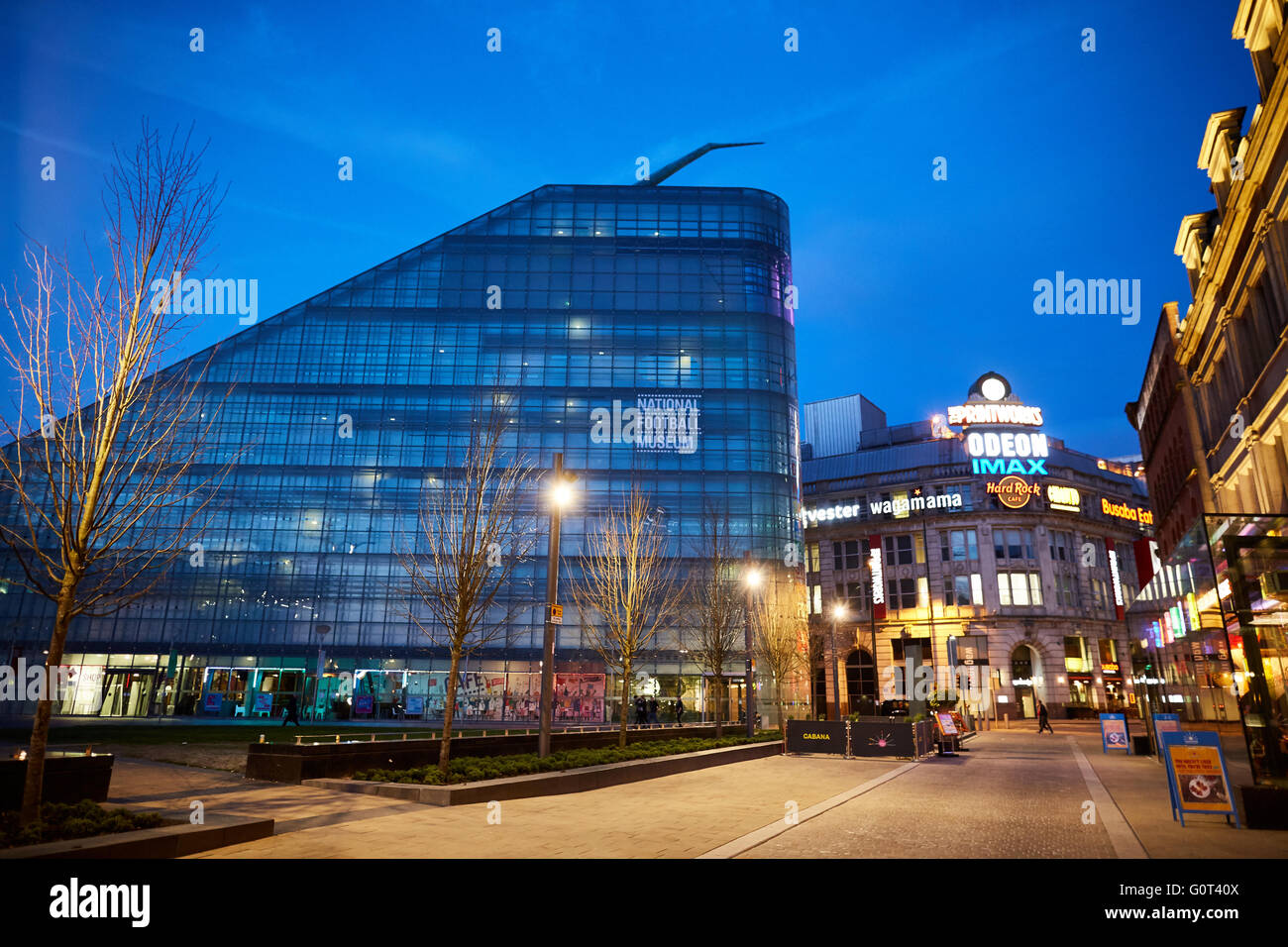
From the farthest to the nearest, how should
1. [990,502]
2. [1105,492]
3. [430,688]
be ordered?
1. [1105,492]
2. [990,502]
3. [430,688]

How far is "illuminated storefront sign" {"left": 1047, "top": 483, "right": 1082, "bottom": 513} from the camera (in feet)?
216

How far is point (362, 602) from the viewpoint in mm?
52250

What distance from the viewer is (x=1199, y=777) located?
11234mm

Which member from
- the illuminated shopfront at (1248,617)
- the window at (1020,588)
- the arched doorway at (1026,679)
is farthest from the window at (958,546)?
the illuminated shopfront at (1248,617)

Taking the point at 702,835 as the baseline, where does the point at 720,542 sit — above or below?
above

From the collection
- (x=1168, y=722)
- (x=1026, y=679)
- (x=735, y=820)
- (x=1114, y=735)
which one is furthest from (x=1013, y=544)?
(x=735, y=820)

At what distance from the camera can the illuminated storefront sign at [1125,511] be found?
69688 mm

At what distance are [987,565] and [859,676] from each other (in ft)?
49.1

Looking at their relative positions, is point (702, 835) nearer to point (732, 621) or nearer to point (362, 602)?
point (732, 621)

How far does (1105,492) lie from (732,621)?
51876 mm


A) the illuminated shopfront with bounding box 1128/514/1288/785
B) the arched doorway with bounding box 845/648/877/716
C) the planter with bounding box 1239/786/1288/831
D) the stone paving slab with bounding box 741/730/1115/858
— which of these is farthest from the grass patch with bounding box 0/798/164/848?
the arched doorway with bounding box 845/648/877/716

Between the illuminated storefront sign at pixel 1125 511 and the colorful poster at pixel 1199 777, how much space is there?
6704 centimetres

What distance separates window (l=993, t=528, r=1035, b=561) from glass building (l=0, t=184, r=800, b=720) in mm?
21619
